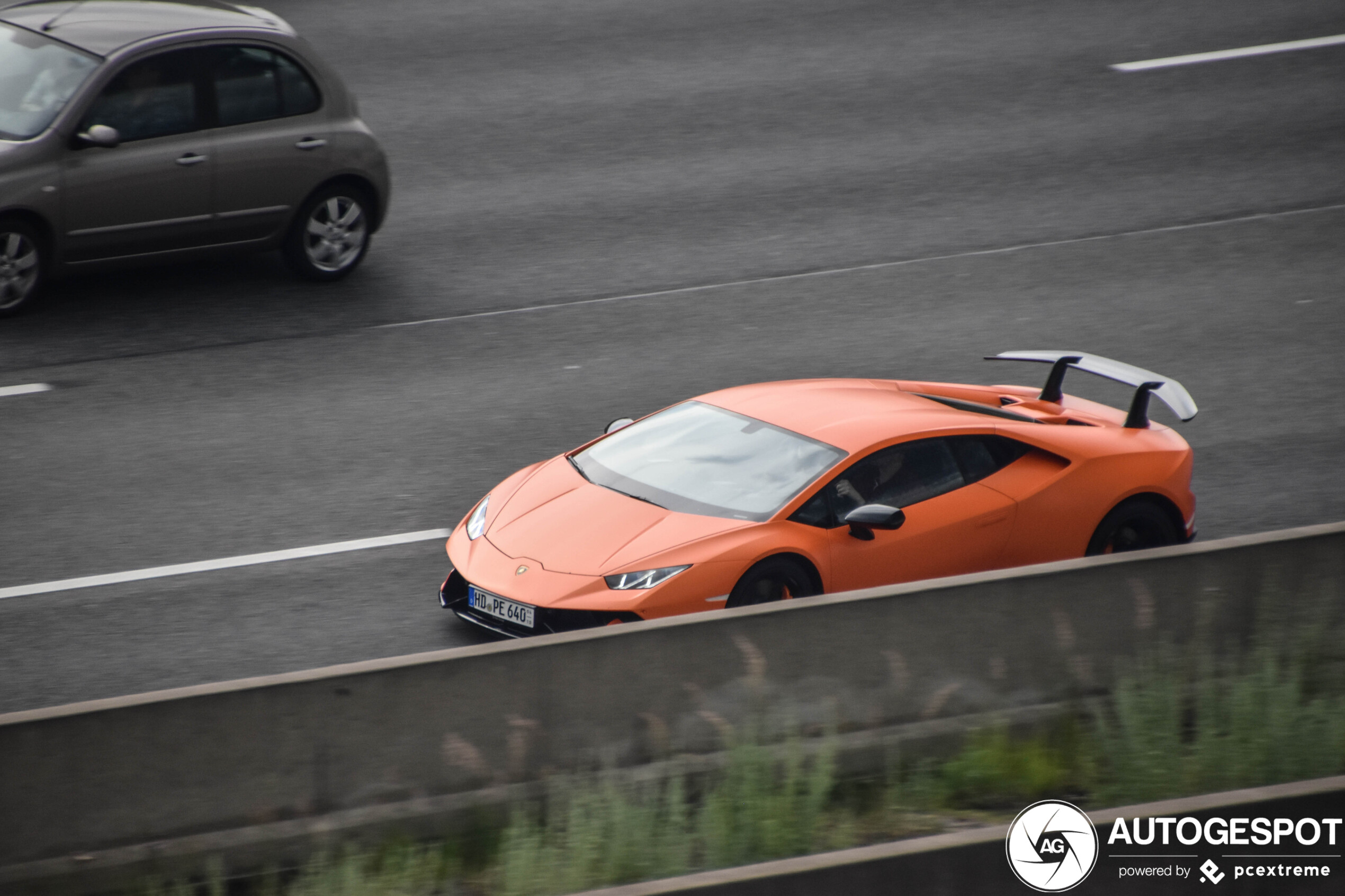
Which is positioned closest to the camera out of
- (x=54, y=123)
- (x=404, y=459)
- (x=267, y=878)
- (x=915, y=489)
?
Answer: (x=267, y=878)

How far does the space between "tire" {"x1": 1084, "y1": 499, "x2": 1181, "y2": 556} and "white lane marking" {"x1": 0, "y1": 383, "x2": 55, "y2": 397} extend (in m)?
7.11

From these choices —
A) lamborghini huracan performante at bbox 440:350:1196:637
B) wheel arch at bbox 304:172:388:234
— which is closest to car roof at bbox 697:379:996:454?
lamborghini huracan performante at bbox 440:350:1196:637

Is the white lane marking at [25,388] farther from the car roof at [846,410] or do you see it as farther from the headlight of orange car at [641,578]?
the headlight of orange car at [641,578]

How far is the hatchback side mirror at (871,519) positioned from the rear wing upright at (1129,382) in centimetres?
132

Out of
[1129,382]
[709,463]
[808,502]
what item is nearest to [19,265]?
[709,463]

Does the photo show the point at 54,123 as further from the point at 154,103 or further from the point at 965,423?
the point at 965,423

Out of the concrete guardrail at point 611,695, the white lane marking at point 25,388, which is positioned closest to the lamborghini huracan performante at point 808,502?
the concrete guardrail at point 611,695

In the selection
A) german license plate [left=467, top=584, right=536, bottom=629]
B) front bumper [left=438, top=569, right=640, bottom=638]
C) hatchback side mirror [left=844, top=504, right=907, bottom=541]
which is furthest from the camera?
hatchback side mirror [left=844, top=504, right=907, bottom=541]

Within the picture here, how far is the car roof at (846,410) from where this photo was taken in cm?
807

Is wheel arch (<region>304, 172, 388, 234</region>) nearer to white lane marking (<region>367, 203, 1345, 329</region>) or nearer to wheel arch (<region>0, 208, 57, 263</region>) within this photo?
white lane marking (<region>367, 203, 1345, 329</region>)

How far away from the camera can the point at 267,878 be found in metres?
5.69

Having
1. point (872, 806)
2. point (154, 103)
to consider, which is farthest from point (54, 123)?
point (872, 806)

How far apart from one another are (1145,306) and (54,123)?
8.41 m

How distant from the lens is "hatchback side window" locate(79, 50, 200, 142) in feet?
39.2
